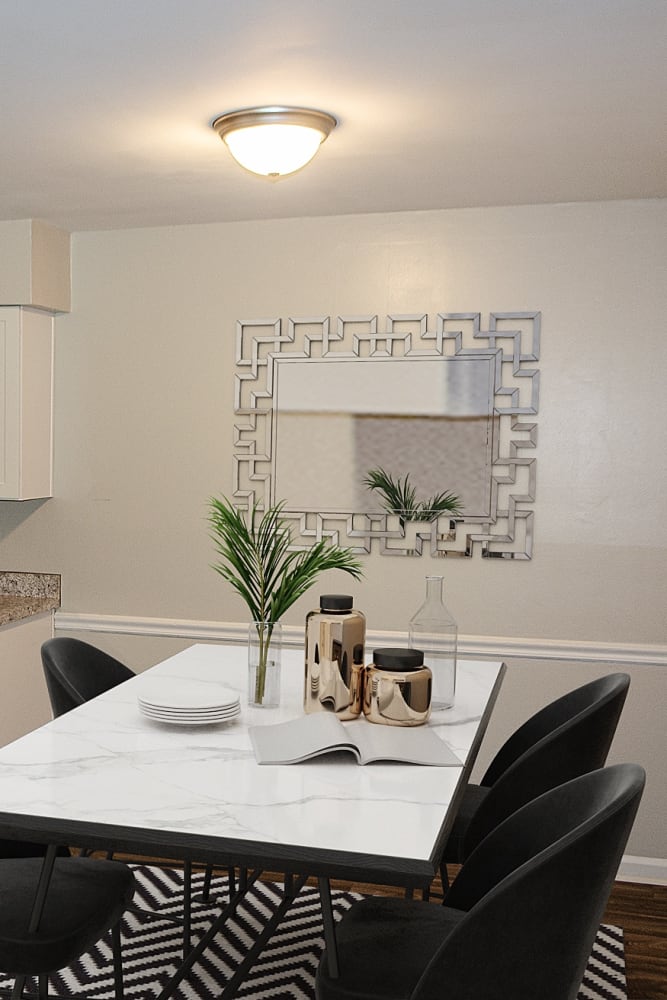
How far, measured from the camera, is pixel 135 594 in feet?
13.8

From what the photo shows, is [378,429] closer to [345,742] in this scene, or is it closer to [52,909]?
[345,742]

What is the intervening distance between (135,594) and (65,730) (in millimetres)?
2075

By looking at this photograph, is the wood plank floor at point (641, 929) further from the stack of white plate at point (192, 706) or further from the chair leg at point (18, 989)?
the chair leg at point (18, 989)

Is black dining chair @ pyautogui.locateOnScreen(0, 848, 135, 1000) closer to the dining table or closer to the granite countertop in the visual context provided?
the dining table

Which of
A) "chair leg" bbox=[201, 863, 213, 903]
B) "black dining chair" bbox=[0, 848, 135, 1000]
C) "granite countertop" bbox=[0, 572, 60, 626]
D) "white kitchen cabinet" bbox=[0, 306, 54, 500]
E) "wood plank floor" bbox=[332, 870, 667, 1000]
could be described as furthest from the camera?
"granite countertop" bbox=[0, 572, 60, 626]

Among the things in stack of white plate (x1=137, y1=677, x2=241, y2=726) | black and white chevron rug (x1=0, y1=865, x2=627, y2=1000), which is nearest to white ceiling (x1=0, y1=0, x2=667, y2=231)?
stack of white plate (x1=137, y1=677, x2=241, y2=726)

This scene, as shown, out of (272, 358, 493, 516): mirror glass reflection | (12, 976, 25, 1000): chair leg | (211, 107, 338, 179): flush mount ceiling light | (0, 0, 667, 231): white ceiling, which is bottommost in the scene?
(12, 976, 25, 1000): chair leg

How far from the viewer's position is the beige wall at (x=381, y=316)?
12.1 ft

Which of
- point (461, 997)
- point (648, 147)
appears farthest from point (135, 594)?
point (461, 997)

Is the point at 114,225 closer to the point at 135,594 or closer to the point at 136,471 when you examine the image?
the point at 136,471

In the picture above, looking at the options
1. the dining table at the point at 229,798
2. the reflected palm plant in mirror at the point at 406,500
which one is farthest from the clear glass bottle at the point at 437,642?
the reflected palm plant in mirror at the point at 406,500

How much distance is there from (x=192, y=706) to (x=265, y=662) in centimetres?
24

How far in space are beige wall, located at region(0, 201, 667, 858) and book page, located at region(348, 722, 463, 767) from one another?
168 centimetres

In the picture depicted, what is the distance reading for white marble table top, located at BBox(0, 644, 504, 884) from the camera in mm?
1541
